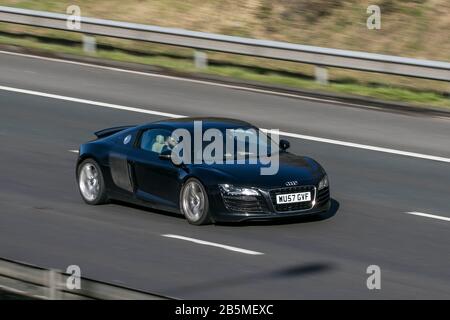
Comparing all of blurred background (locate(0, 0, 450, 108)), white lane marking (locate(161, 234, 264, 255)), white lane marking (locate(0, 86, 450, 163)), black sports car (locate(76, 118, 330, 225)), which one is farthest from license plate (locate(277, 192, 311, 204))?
blurred background (locate(0, 0, 450, 108))

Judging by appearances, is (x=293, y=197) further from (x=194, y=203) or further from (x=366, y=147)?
(x=366, y=147)

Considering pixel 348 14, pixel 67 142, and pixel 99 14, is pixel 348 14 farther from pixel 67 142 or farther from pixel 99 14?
pixel 67 142

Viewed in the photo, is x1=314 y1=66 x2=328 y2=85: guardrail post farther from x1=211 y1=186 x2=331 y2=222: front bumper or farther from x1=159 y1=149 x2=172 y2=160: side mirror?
x1=211 y1=186 x2=331 y2=222: front bumper

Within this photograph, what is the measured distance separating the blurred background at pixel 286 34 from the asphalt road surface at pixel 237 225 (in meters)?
1.83

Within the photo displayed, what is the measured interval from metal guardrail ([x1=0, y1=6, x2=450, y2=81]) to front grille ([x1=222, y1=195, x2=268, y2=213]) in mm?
10204

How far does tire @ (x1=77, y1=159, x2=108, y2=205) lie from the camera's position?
16.1 m

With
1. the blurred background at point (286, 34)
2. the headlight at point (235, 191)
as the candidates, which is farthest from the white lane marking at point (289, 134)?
the headlight at point (235, 191)

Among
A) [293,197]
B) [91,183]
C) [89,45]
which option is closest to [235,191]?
[293,197]

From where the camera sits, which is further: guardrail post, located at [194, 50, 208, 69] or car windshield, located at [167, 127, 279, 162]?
guardrail post, located at [194, 50, 208, 69]

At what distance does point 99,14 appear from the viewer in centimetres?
3172

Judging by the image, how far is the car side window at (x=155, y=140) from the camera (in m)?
15.6

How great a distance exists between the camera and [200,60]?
1038 inches

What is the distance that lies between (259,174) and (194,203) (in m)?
0.92

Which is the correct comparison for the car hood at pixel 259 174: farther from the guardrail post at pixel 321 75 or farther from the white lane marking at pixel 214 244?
the guardrail post at pixel 321 75
